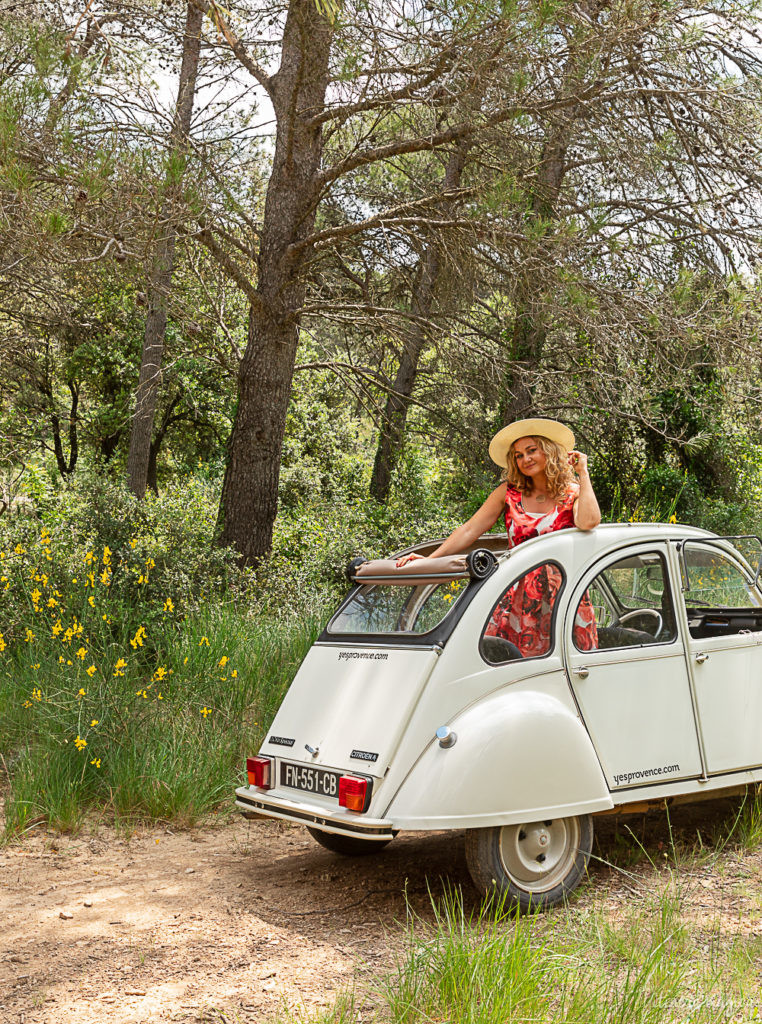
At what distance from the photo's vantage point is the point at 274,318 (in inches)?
408

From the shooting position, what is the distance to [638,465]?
54.0ft

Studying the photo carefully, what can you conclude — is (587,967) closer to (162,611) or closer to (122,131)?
(162,611)

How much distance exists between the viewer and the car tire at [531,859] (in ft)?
14.7

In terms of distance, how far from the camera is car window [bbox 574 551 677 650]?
524 centimetres

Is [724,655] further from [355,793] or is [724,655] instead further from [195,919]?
[195,919]

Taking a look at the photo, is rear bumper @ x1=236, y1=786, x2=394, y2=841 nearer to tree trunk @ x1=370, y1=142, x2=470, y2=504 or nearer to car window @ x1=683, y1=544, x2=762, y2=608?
car window @ x1=683, y1=544, x2=762, y2=608

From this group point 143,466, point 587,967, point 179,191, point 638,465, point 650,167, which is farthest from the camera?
point 143,466

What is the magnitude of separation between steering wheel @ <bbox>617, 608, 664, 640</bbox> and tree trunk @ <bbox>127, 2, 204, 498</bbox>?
4.62m

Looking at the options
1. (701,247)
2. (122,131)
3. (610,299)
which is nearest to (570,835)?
(610,299)

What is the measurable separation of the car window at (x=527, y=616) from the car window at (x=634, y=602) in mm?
266

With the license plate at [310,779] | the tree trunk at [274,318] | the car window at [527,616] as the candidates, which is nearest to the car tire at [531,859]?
the license plate at [310,779]

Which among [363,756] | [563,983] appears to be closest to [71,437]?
[363,756]

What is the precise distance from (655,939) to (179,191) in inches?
248

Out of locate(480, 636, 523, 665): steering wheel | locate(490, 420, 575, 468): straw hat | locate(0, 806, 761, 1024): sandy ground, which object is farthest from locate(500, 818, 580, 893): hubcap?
locate(490, 420, 575, 468): straw hat
